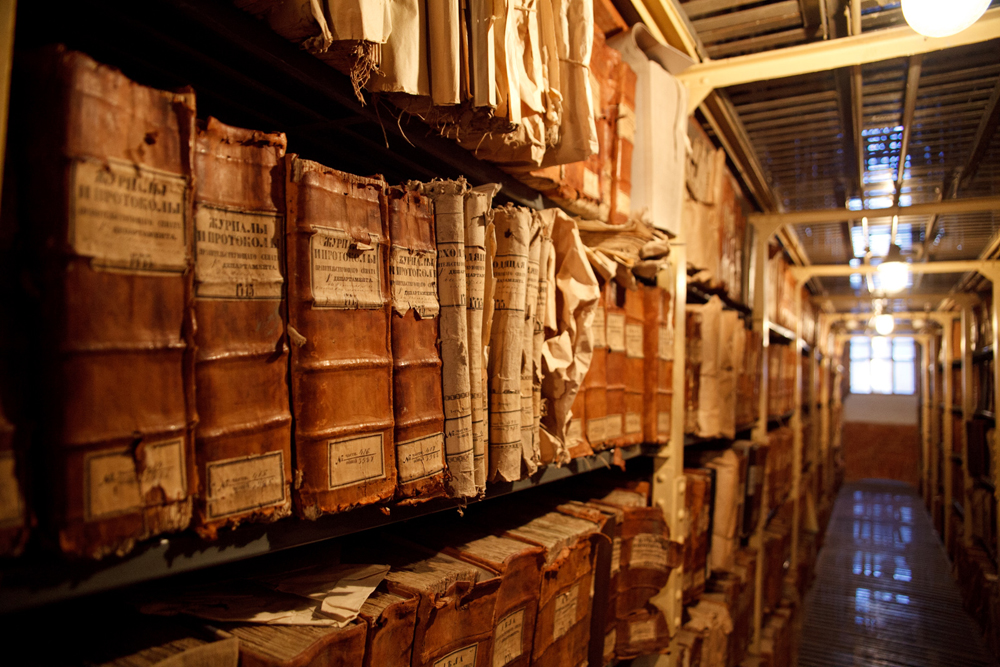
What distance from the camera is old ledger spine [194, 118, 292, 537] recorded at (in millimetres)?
590

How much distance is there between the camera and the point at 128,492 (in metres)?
0.52

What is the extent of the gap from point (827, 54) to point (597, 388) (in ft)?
4.28

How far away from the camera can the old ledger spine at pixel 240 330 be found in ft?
1.94

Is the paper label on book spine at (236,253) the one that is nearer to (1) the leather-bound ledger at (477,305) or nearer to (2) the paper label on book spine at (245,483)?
(2) the paper label on book spine at (245,483)

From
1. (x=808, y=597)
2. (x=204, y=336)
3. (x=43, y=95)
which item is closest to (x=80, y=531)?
(x=204, y=336)

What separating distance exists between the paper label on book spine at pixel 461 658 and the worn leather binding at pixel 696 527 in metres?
1.24

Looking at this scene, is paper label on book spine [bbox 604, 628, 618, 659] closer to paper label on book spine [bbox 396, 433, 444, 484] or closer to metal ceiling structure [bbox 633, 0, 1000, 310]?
paper label on book spine [bbox 396, 433, 444, 484]

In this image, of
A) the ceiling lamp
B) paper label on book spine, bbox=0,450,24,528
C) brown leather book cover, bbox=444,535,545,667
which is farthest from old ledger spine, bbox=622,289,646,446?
the ceiling lamp

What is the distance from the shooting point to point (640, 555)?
1.58 meters

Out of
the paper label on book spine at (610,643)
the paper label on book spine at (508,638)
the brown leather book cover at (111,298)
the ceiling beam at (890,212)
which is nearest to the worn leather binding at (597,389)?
the paper label on book spine at (508,638)

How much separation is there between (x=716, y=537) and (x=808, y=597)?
3621 mm

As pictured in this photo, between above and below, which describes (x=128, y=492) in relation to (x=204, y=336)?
below

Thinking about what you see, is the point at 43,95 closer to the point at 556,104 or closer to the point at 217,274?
the point at 217,274

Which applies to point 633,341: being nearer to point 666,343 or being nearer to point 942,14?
point 666,343
